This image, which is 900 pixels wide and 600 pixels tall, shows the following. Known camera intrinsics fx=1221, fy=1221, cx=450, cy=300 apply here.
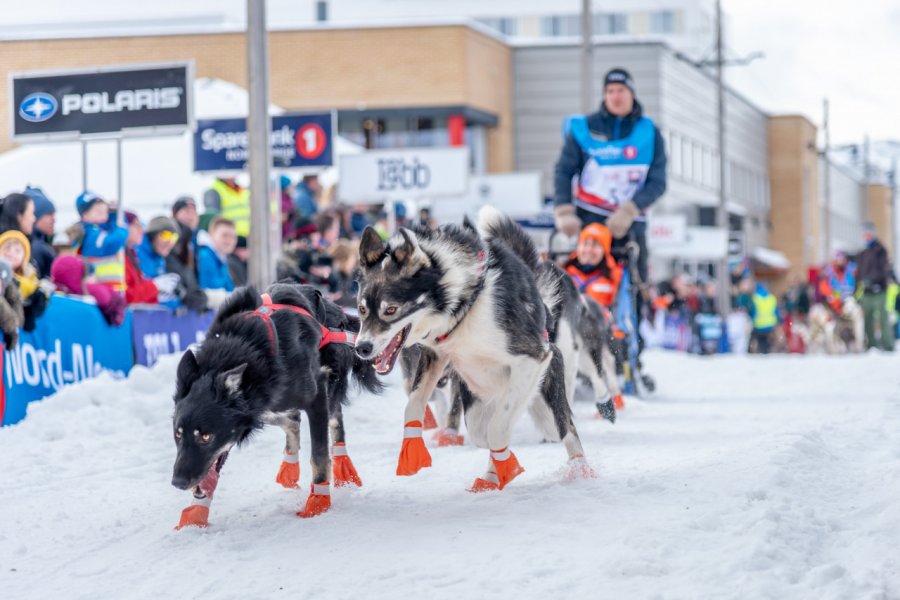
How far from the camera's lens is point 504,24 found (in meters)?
59.1

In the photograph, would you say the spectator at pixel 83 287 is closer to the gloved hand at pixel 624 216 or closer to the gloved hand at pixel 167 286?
the gloved hand at pixel 167 286

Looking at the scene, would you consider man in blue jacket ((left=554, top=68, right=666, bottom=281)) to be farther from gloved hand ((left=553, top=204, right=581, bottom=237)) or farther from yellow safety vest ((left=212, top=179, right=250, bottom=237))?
yellow safety vest ((left=212, top=179, right=250, bottom=237))

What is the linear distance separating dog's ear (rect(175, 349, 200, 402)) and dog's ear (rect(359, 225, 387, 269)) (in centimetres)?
70

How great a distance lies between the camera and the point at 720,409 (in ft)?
27.2

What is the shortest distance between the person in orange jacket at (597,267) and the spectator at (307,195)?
517 cm

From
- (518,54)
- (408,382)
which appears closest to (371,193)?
(408,382)

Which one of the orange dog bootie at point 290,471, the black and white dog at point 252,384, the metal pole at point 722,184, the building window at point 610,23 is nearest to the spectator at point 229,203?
the orange dog bootie at point 290,471

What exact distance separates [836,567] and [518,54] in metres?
35.2

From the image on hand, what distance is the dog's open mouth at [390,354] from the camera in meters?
4.30

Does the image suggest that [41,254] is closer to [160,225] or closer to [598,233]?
[160,225]

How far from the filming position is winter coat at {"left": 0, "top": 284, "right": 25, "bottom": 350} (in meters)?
6.70

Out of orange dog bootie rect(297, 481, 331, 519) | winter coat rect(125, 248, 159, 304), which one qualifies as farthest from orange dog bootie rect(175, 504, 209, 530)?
winter coat rect(125, 248, 159, 304)

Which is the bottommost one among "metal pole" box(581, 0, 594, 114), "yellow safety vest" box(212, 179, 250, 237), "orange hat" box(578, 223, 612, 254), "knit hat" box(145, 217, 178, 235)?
"orange hat" box(578, 223, 612, 254)

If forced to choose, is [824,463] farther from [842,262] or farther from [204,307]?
[842,262]
